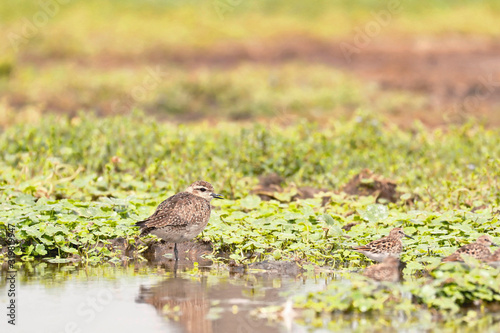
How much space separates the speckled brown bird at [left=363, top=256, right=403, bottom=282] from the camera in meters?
7.05

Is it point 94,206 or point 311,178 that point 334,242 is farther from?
point 311,178

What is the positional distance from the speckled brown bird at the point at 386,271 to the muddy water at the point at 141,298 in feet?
1.59

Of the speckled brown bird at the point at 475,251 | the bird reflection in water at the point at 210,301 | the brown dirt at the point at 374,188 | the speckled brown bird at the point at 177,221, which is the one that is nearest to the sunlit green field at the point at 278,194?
the brown dirt at the point at 374,188

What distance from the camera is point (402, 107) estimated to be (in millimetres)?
20062

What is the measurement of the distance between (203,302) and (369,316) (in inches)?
54.9

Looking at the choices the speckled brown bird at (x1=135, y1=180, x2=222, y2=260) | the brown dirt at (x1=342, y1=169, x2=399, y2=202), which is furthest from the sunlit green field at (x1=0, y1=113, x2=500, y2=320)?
the speckled brown bird at (x1=135, y1=180, x2=222, y2=260)

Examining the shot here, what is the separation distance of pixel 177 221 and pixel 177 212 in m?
0.11

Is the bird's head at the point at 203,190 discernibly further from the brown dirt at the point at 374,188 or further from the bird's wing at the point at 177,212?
the brown dirt at the point at 374,188

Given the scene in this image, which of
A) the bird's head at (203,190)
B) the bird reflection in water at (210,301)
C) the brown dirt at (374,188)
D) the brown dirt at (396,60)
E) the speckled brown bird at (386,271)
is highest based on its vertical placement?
the brown dirt at (396,60)

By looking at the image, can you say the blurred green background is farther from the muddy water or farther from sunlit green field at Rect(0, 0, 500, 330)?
the muddy water

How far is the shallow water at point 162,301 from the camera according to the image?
5898 millimetres

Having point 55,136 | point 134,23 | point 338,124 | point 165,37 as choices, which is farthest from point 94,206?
point 134,23

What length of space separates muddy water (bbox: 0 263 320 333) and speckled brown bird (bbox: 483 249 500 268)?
4.77ft

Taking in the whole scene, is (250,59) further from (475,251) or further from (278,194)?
(475,251)
